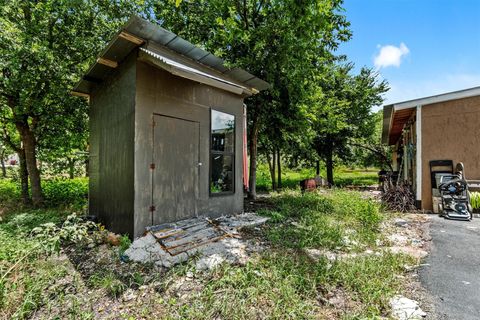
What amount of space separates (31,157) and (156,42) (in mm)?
6157

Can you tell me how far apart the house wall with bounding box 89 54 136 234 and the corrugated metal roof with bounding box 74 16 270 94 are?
18 centimetres

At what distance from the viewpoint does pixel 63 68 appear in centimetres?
618

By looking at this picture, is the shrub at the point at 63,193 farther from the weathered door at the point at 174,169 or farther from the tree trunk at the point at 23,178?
the weathered door at the point at 174,169

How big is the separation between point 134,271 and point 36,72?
6.03 meters

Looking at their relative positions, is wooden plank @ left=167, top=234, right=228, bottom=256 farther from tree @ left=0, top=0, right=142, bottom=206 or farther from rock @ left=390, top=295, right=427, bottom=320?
tree @ left=0, top=0, right=142, bottom=206

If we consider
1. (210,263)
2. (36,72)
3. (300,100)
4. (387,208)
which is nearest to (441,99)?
(387,208)

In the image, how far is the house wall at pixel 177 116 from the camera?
12.8 ft

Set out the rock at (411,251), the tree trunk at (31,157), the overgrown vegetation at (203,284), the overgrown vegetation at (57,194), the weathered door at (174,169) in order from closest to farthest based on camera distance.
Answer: the overgrown vegetation at (203,284)
the rock at (411,251)
the weathered door at (174,169)
the tree trunk at (31,157)
the overgrown vegetation at (57,194)

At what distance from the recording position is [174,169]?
439cm

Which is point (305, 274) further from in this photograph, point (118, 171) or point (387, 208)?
point (387, 208)

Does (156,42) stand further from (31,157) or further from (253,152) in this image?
(31,157)

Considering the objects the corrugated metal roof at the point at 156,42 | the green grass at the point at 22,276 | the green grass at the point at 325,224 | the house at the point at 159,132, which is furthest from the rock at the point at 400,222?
the green grass at the point at 22,276

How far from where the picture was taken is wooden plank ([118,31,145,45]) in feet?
12.0

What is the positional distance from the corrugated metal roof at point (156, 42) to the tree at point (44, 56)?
4.13 ft
